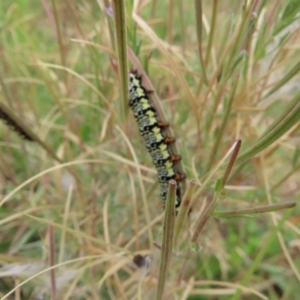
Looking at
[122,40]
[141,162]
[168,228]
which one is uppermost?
[122,40]

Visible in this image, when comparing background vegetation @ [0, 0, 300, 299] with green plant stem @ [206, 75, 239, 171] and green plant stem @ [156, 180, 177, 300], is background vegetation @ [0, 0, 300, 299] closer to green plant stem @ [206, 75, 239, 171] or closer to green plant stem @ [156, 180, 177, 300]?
green plant stem @ [206, 75, 239, 171]

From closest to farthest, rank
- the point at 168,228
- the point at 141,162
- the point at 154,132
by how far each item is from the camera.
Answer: the point at 168,228 < the point at 154,132 < the point at 141,162

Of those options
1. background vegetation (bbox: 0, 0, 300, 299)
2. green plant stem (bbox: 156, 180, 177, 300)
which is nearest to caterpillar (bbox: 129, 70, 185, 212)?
background vegetation (bbox: 0, 0, 300, 299)

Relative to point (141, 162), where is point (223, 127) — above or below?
above

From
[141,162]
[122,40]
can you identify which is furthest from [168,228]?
[141,162]

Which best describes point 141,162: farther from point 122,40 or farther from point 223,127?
point 122,40

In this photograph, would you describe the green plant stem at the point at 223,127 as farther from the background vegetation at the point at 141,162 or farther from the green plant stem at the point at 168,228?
the green plant stem at the point at 168,228
